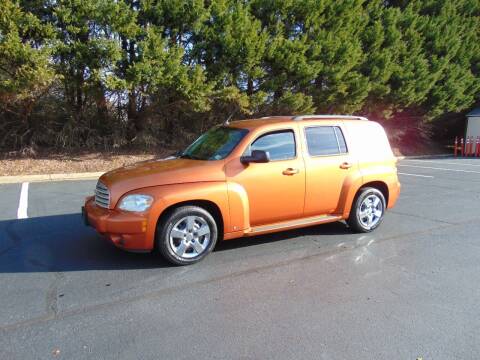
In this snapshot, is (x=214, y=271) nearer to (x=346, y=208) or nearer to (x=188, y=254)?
(x=188, y=254)

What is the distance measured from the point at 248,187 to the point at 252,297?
55.8 inches

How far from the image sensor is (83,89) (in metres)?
12.1

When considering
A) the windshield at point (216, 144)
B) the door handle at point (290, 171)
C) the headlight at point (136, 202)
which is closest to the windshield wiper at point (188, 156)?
the windshield at point (216, 144)

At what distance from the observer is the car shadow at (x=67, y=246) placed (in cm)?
435

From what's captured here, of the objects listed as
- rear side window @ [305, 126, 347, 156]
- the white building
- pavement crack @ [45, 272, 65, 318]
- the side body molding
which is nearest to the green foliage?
the white building

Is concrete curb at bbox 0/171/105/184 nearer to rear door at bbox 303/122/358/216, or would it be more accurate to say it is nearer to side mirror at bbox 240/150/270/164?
side mirror at bbox 240/150/270/164

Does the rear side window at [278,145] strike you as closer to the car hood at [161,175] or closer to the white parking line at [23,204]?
the car hood at [161,175]

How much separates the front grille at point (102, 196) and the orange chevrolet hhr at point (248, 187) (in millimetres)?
12

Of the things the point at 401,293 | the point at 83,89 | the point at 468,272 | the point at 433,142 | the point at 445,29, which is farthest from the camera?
the point at 433,142

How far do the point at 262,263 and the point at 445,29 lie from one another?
2059 cm

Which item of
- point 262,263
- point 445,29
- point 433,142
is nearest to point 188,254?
point 262,263

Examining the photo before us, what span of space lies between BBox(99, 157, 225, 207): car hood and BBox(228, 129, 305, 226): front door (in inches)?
10.0

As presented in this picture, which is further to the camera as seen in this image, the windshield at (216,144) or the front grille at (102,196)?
the windshield at (216,144)

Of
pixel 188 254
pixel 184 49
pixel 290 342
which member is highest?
pixel 184 49
